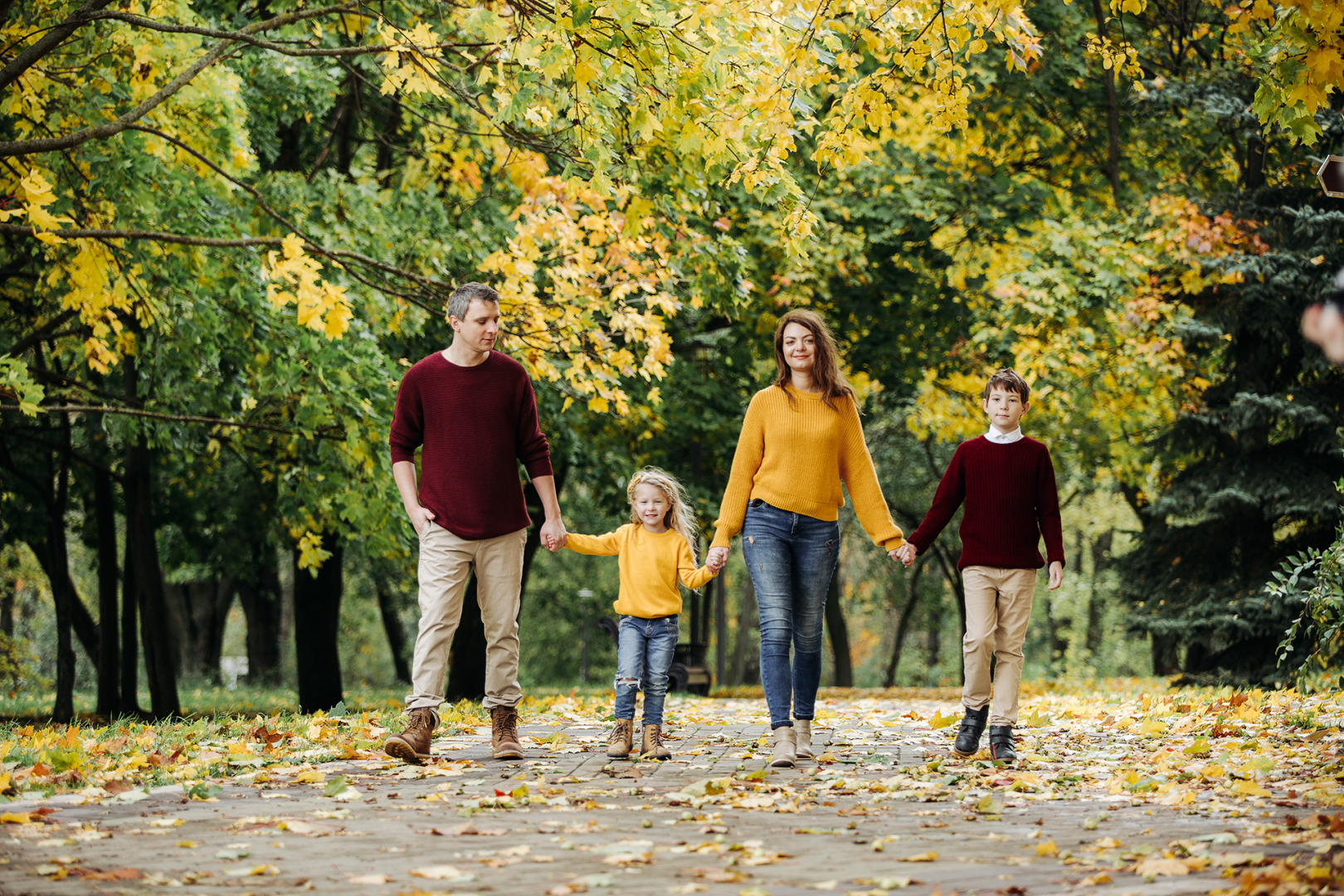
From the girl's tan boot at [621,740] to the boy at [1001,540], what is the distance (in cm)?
175

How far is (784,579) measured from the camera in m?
5.94

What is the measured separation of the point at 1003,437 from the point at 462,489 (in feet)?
9.22

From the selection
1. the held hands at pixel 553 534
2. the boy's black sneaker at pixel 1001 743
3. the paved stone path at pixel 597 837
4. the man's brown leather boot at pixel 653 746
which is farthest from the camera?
the man's brown leather boot at pixel 653 746

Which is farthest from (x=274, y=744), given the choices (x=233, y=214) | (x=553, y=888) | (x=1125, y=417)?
(x=1125, y=417)

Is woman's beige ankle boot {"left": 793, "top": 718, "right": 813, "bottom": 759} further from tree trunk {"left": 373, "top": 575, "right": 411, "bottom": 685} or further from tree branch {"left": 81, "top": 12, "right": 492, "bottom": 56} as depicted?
tree trunk {"left": 373, "top": 575, "right": 411, "bottom": 685}

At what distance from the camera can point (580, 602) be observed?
41750 mm

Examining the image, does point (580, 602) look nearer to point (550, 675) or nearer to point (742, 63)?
point (550, 675)

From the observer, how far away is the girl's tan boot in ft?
20.5

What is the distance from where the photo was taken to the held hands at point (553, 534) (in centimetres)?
601

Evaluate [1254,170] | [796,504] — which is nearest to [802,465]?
[796,504]

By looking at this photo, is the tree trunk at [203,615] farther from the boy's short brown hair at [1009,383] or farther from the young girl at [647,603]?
the boy's short brown hair at [1009,383]

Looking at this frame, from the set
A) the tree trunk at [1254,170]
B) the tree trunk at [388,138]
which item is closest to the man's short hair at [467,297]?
the tree trunk at [388,138]

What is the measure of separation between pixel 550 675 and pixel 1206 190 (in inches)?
1358

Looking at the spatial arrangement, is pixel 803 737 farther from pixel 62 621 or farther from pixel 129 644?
pixel 62 621
